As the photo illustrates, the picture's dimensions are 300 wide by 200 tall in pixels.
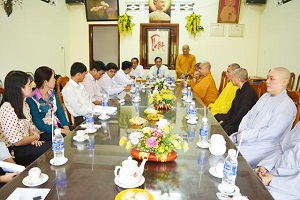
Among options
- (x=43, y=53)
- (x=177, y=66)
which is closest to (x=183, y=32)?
(x=177, y=66)

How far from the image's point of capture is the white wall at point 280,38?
4.70m

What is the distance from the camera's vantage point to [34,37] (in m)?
5.14

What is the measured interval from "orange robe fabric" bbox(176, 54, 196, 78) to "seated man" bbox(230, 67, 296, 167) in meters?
4.49

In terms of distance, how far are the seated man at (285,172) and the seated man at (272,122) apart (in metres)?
0.22

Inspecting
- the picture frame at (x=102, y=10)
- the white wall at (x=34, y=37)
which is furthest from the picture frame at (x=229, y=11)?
the white wall at (x=34, y=37)

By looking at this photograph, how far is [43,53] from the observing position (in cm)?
552

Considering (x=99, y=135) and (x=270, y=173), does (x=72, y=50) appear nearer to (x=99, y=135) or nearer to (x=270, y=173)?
(x=99, y=135)

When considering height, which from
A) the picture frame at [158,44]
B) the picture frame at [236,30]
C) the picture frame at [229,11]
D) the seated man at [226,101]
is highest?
the picture frame at [229,11]

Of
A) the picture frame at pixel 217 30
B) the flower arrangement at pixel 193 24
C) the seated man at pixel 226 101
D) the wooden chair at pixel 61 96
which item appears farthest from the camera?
the picture frame at pixel 217 30

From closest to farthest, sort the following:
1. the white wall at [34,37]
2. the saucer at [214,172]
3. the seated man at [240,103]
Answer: the saucer at [214,172] → the seated man at [240,103] → the white wall at [34,37]

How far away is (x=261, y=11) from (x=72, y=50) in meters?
5.23

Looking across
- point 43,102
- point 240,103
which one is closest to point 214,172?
point 240,103

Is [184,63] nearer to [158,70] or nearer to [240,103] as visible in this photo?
[158,70]

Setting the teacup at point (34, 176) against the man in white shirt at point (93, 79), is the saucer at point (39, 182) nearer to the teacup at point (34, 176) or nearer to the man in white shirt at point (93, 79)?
the teacup at point (34, 176)
